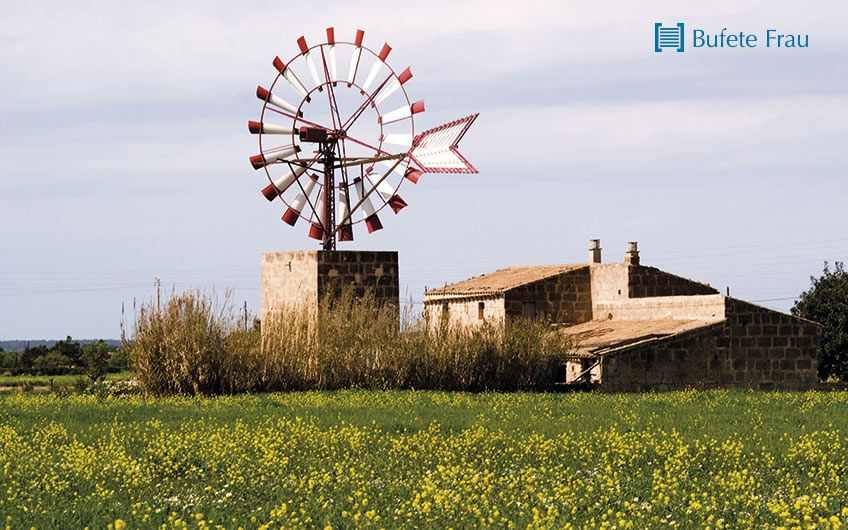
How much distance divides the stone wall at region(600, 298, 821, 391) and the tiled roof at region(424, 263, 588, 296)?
22.1 ft

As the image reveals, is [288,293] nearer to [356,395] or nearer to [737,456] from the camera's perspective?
[356,395]

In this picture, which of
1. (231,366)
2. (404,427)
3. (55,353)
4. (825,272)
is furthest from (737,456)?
(55,353)

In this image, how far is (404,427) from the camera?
69.0 feet

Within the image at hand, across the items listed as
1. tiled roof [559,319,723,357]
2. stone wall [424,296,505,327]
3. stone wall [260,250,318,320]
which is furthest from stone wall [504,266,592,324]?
stone wall [260,250,318,320]

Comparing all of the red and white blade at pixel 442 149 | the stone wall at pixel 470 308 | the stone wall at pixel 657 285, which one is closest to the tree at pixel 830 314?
the stone wall at pixel 657 285

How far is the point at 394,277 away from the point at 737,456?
18469mm

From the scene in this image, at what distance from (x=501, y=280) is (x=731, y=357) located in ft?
31.7

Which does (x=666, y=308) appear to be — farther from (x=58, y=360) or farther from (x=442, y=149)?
(x=58, y=360)

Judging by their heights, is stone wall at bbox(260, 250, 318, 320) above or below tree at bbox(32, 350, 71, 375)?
above

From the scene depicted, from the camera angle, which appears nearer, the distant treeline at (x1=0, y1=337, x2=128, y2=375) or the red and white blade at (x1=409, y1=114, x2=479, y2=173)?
the red and white blade at (x1=409, y1=114, x2=479, y2=173)

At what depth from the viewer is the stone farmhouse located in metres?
36.6

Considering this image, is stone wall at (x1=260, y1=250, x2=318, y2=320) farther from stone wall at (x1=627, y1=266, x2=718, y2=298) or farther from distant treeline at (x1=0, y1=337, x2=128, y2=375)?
distant treeline at (x1=0, y1=337, x2=128, y2=375)

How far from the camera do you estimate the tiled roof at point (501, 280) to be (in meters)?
43.2

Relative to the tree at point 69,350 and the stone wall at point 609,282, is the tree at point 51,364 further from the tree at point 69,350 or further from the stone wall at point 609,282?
the stone wall at point 609,282
